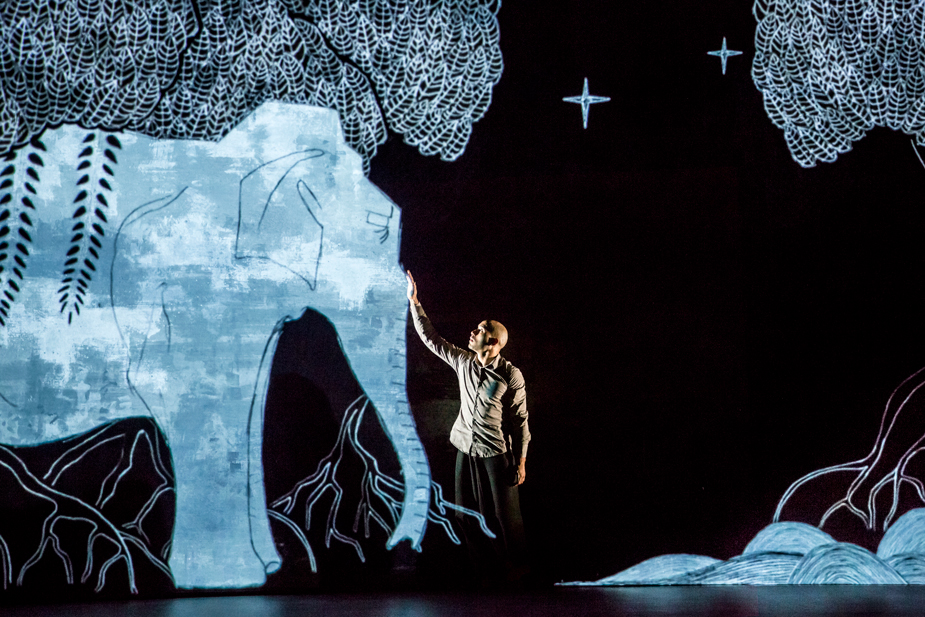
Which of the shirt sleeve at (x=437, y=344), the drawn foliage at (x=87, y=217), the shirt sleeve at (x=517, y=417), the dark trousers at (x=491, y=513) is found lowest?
the dark trousers at (x=491, y=513)

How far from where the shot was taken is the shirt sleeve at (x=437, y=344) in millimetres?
4457

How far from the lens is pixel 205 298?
4.56 meters

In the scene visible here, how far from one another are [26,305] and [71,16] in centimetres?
162

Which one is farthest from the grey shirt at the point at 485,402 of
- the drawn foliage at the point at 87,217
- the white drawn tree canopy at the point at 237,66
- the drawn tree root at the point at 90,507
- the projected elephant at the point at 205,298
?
the drawn foliage at the point at 87,217

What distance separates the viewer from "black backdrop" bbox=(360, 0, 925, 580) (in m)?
4.48

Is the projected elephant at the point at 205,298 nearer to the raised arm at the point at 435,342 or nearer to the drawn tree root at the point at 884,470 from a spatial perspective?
the raised arm at the point at 435,342

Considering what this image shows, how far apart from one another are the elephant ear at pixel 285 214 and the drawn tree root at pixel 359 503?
997 millimetres

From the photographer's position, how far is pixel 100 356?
4.54 m

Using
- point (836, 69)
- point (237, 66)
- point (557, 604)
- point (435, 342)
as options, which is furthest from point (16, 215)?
point (836, 69)

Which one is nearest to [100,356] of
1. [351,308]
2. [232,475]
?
[232,475]

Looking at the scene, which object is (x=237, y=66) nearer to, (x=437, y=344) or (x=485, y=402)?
(x=437, y=344)

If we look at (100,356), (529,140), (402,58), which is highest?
(402,58)

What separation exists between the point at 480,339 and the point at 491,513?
939 millimetres

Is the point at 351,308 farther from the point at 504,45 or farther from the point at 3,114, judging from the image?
the point at 3,114
